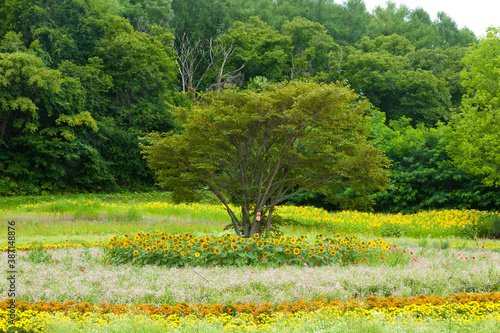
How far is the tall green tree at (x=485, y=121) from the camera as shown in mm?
15844

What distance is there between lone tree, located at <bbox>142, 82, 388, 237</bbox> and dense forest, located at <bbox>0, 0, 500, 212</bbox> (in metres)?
1.47

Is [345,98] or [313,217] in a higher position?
[345,98]

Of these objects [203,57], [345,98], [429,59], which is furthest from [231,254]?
[429,59]

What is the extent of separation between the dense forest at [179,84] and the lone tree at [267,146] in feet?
4.81

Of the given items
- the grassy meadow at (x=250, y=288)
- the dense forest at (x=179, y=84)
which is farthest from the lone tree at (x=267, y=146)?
the grassy meadow at (x=250, y=288)

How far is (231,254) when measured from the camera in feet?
23.6

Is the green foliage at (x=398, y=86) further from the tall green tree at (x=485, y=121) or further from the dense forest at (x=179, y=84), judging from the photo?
the tall green tree at (x=485, y=121)

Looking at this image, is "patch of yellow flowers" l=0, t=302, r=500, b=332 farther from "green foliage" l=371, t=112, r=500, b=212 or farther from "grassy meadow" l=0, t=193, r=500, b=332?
"green foliage" l=371, t=112, r=500, b=212

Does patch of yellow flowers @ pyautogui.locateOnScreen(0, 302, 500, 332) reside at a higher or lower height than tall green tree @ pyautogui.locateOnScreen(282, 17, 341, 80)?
lower

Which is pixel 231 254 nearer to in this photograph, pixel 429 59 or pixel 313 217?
pixel 313 217

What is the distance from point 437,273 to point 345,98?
424cm

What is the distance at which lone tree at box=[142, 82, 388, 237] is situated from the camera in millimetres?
8836

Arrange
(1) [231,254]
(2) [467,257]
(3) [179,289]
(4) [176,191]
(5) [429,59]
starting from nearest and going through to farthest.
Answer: (3) [179,289] < (1) [231,254] < (2) [467,257] < (4) [176,191] < (5) [429,59]

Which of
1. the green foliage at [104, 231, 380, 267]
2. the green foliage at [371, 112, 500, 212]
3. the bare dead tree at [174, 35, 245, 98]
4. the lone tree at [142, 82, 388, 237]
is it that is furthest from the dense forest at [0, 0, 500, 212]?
the green foliage at [104, 231, 380, 267]
